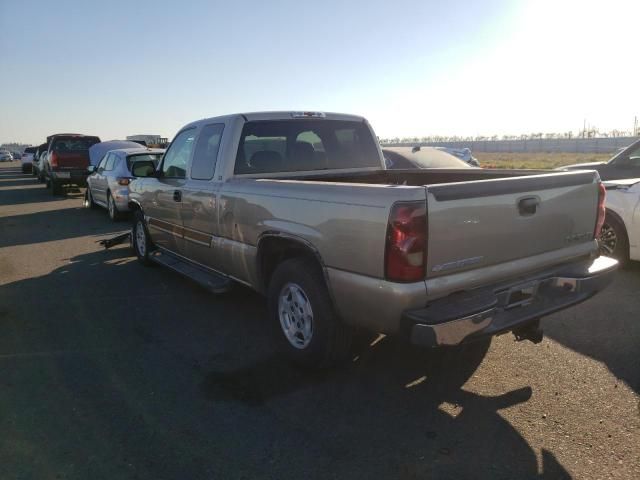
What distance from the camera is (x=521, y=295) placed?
333 cm

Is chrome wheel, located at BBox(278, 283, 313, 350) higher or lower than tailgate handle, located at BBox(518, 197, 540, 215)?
lower

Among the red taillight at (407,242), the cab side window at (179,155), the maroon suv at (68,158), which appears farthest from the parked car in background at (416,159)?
the maroon suv at (68,158)

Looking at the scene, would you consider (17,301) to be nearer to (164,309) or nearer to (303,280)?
(164,309)

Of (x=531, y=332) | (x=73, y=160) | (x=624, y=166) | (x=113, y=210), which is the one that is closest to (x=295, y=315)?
(x=531, y=332)

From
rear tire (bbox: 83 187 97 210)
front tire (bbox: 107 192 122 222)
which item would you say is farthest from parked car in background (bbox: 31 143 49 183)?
front tire (bbox: 107 192 122 222)

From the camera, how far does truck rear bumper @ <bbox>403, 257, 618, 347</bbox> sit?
288 cm

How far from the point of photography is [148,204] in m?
6.66

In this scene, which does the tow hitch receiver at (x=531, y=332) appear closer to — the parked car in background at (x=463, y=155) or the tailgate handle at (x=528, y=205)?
the tailgate handle at (x=528, y=205)

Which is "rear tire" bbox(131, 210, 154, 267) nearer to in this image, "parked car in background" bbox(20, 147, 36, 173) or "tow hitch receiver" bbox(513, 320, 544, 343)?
"tow hitch receiver" bbox(513, 320, 544, 343)

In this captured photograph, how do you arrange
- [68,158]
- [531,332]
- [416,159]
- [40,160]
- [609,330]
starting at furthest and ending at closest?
[40,160] → [68,158] → [416,159] → [609,330] → [531,332]

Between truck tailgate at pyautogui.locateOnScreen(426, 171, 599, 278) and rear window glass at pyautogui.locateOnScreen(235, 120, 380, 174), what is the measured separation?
232cm

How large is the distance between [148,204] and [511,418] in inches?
203

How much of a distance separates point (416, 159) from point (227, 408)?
8448 millimetres

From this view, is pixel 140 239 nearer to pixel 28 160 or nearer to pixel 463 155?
pixel 463 155
